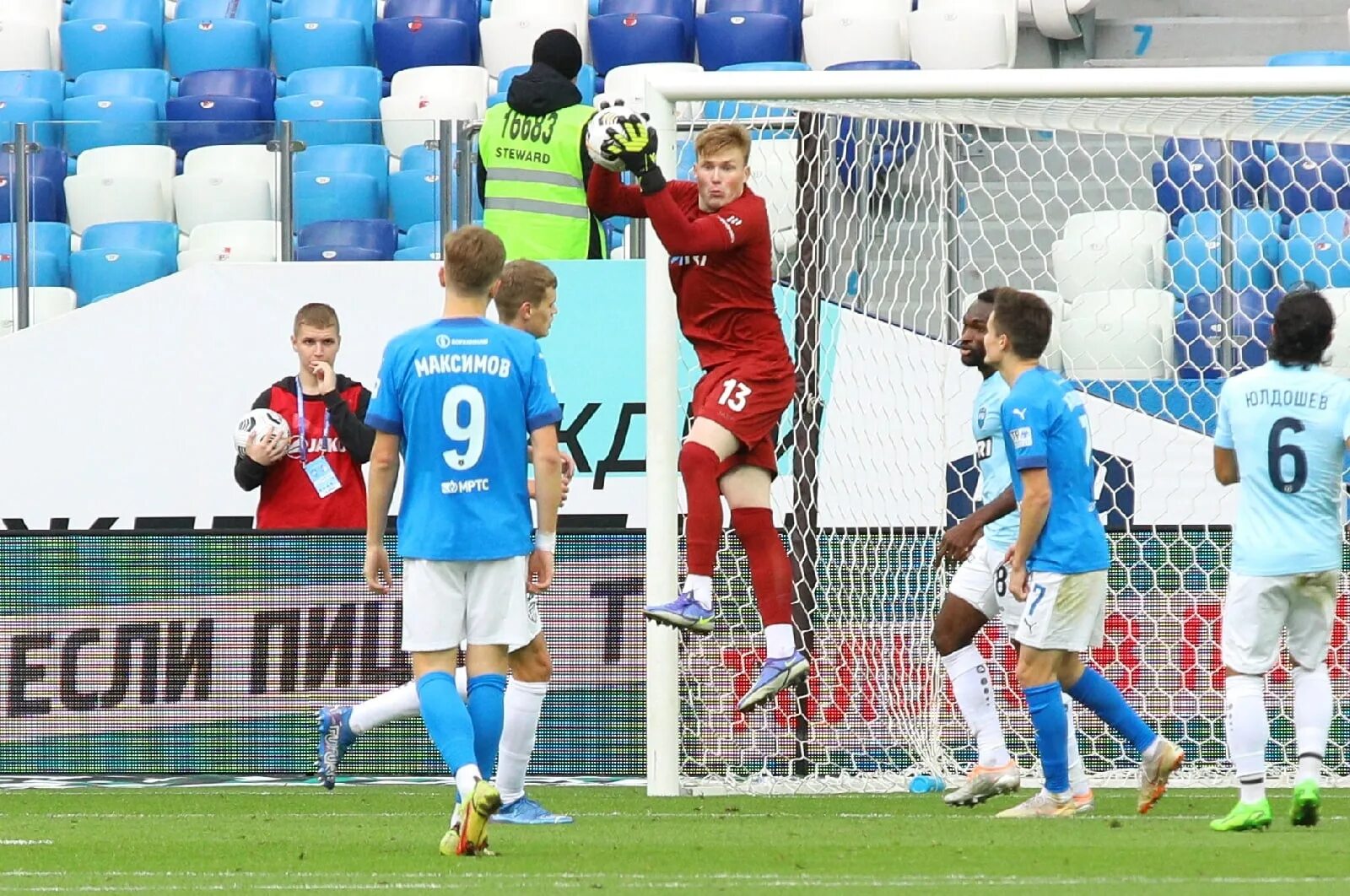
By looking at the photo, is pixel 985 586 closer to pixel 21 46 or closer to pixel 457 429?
pixel 457 429

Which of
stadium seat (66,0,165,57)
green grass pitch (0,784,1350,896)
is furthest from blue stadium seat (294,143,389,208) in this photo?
stadium seat (66,0,165,57)

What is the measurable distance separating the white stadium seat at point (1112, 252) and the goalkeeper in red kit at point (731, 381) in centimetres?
256

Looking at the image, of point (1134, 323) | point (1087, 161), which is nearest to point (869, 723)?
point (1134, 323)

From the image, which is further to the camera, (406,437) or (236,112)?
(236,112)

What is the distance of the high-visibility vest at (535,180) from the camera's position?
9.53m

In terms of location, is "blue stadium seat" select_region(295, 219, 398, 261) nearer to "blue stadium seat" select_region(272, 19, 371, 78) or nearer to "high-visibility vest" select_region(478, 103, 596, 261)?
"high-visibility vest" select_region(478, 103, 596, 261)

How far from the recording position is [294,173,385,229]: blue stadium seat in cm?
1047

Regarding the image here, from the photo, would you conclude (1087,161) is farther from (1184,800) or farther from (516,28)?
(516,28)

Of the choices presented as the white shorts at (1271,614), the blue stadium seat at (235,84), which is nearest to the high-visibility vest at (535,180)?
the white shorts at (1271,614)

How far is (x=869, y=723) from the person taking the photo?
8344mm

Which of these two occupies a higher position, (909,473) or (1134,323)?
(1134,323)

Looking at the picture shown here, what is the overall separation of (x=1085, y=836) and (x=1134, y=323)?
368cm

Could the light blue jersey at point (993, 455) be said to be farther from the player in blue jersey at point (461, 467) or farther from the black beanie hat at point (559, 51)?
the black beanie hat at point (559, 51)

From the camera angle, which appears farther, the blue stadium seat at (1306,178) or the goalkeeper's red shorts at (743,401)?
the blue stadium seat at (1306,178)
